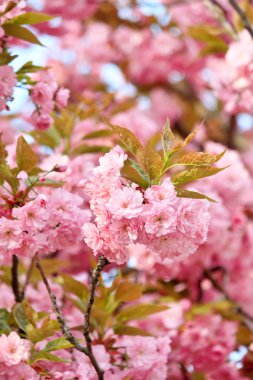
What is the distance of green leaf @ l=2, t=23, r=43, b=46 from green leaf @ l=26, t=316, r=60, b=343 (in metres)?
0.95

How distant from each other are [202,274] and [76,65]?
346 cm

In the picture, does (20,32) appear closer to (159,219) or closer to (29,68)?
(29,68)

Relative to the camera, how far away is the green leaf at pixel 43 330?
2.62 m

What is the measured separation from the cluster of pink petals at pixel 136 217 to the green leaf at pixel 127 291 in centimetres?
77

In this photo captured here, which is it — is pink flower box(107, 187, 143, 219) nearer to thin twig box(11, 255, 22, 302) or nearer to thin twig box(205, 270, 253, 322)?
thin twig box(11, 255, 22, 302)

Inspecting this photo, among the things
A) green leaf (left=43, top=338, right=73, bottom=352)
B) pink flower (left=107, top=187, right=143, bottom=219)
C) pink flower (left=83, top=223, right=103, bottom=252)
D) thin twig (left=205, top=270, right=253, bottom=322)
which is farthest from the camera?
thin twig (left=205, top=270, right=253, bottom=322)

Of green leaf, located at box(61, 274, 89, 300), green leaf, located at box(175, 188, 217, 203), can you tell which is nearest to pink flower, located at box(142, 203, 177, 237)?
green leaf, located at box(175, 188, 217, 203)

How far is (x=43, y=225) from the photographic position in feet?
7.88

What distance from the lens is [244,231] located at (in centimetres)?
438

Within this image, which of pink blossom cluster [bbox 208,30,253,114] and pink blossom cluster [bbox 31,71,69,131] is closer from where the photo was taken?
pink blossom cluster [bbox 31,71,69,131]

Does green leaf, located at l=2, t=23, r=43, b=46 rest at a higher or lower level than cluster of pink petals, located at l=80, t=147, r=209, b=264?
higher

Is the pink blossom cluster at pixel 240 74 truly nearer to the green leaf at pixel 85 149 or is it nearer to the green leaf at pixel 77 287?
the green leaf at pixel 85 149

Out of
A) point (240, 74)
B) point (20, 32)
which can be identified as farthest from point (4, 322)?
point (240, 74)

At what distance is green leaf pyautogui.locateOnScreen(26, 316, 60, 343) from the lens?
262 cm
